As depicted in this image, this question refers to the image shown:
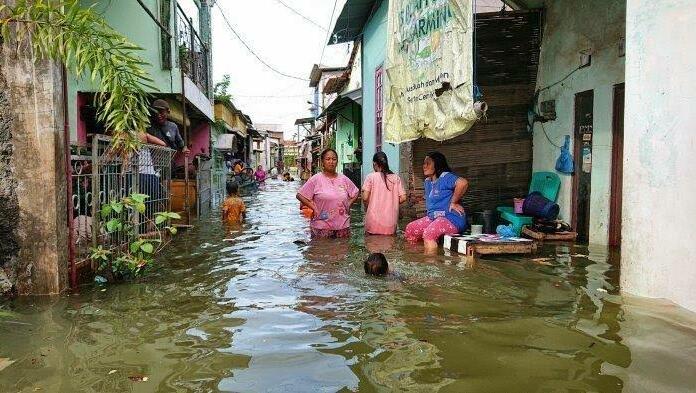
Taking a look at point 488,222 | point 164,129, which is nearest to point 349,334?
point 488,222

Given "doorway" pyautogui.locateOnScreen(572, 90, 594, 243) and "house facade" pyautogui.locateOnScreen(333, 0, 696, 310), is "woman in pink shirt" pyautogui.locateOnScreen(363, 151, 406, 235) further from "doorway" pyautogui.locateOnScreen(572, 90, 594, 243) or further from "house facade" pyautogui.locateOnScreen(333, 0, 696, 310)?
"doorway" pyautogui.locateOnScreen(572, 90, 594, 243)

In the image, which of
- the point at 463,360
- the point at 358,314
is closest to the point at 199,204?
the point at 358,314

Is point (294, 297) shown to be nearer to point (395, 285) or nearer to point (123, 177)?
point (395, 285)

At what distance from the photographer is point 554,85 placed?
30.3 ft

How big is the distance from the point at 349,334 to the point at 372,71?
40.6ft

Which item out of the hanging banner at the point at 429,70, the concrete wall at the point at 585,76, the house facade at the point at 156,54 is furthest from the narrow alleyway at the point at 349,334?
the house facade at the point at 156,54

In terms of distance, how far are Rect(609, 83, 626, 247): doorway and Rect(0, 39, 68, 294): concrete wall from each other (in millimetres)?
6871

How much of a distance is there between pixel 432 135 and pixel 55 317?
578cm

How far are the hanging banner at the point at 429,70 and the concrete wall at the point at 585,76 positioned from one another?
7.03ft

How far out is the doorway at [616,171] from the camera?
7672mm

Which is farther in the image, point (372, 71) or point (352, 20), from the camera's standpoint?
point (352, 20)

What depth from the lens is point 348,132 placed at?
24.8 metres

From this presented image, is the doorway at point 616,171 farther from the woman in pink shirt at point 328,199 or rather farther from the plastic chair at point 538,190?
the woman in pink shirt at point 328,199

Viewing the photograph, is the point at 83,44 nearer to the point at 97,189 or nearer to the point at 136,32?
the point at 97,189
